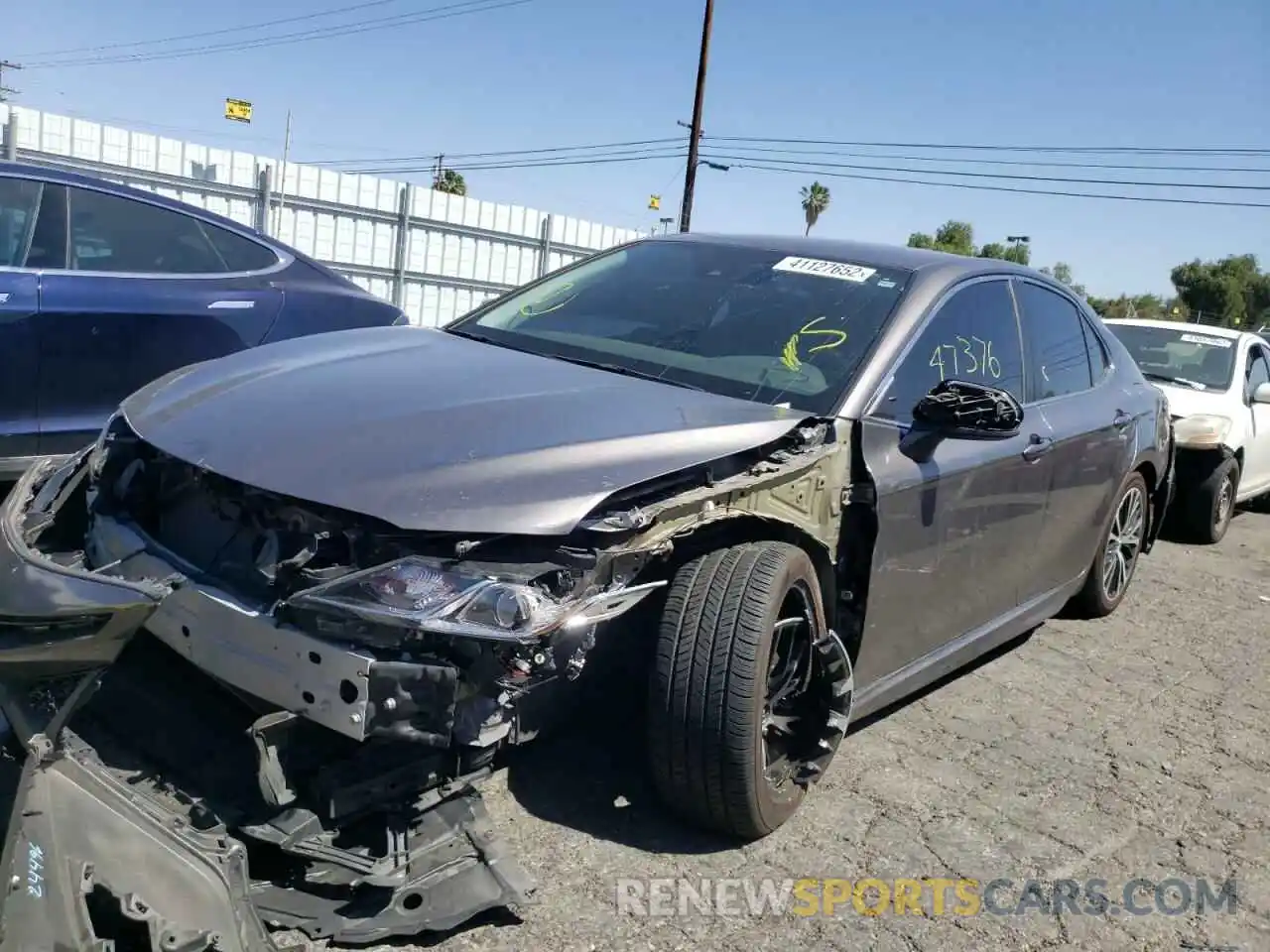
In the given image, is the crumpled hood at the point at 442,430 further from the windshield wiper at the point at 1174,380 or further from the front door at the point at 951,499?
the windshield wiper at the point at 1174,380

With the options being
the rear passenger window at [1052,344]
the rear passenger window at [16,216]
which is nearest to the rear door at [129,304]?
the rear passenger window at [16,216]

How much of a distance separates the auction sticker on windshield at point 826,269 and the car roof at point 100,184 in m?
3.01

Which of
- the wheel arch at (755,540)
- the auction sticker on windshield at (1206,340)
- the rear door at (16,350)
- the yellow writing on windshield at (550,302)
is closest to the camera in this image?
the wheel arch at (755,540)

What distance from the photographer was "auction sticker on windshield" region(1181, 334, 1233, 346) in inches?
345

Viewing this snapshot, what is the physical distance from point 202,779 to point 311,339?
1.72 m

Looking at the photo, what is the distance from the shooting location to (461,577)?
7.55ft

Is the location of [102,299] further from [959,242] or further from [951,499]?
[959,242]

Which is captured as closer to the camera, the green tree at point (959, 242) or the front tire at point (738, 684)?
the front tire at point (738, 684)

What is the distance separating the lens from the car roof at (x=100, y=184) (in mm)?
4863

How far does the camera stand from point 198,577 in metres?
2.49

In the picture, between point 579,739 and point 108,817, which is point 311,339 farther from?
point 108,817

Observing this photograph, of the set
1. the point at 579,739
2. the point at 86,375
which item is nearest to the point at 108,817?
the point at 579,739

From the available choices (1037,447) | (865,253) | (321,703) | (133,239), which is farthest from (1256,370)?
(321,703)

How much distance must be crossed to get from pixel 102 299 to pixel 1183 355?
7839 mm
